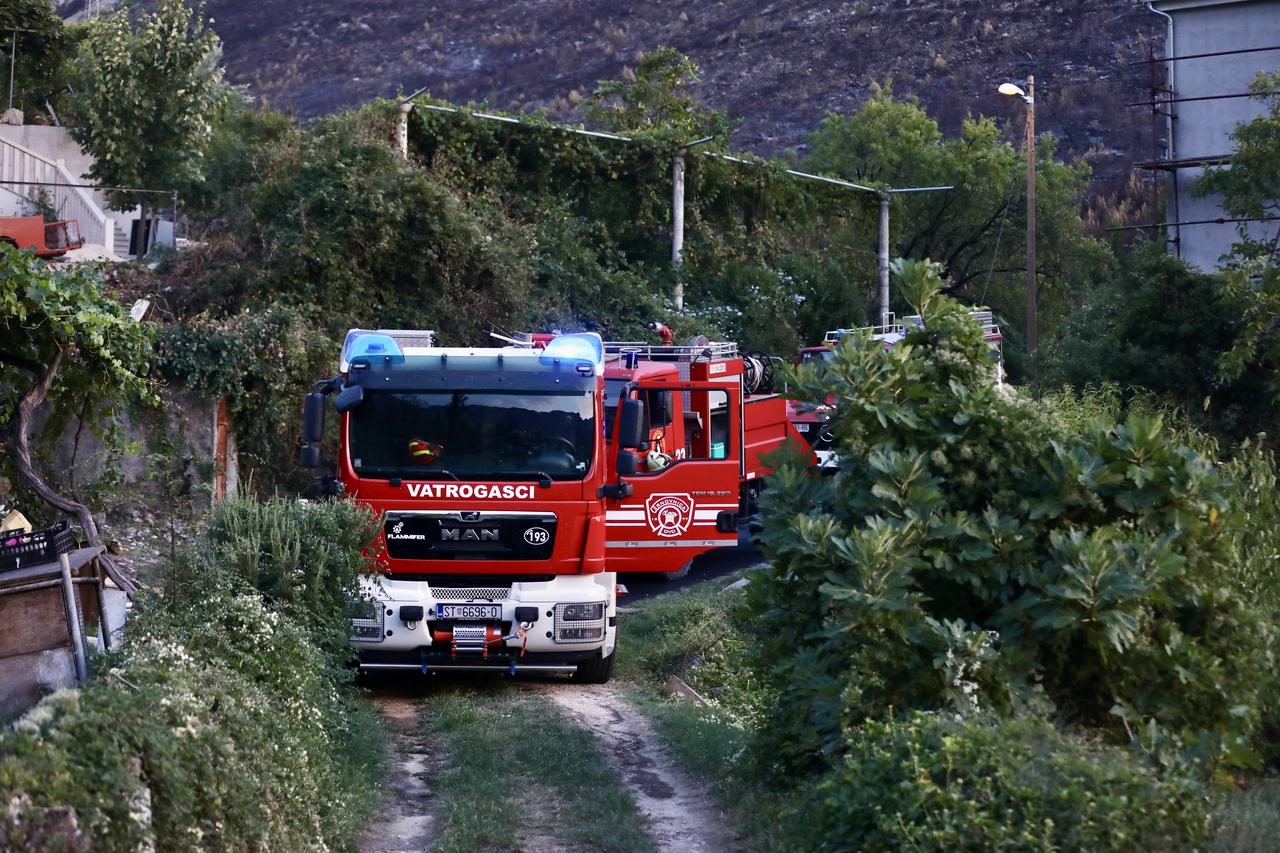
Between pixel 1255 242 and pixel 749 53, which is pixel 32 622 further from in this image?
pixel 749 53

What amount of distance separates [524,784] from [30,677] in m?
3.17

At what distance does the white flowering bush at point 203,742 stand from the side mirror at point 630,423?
365 cm

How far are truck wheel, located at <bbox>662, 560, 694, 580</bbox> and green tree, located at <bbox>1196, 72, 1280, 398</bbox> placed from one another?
8109mm

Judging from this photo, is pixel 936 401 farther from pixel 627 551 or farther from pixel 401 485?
pixel 627 551

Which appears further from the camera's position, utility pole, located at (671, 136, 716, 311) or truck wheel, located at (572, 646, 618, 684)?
utility pole, located at (671, 136, 716, 311)

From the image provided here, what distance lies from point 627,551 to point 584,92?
68.6 metres

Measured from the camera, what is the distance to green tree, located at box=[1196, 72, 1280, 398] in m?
20.3

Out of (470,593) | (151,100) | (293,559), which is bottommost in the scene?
(470,593)

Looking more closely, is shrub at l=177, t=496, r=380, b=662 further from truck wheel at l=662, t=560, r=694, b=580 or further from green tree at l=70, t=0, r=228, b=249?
green tree at l=70, t=0, r=228, b=249

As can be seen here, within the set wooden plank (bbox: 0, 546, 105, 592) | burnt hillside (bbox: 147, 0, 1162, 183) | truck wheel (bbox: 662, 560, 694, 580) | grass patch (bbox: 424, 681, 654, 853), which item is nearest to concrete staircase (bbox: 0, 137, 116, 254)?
truck wheel (bbox: 662, 560, 694, 580)

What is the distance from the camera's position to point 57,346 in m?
11.9

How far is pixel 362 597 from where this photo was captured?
11000 millimetres

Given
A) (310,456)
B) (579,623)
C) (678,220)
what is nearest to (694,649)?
(579,623)

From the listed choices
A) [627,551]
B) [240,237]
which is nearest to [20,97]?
[240,237]
